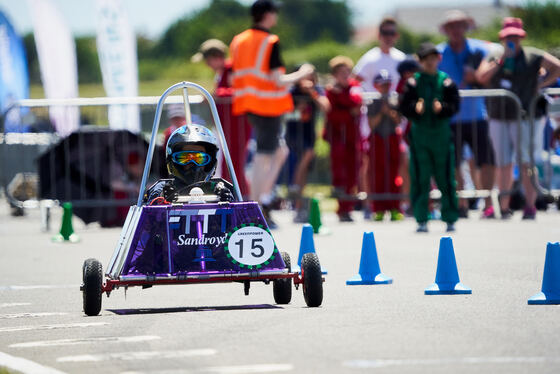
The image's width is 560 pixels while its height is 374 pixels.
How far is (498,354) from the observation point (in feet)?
21.6

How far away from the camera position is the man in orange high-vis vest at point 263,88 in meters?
16.4

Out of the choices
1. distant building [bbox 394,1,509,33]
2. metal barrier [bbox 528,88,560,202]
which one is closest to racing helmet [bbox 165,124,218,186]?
metal barrier [bbox 528,88,560,202]

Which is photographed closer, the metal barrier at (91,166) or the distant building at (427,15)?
the metal barrier at (91,166)

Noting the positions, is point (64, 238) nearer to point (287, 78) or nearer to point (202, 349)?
point (287, 78)

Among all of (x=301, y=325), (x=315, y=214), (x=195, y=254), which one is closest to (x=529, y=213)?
(x=315, y=214)

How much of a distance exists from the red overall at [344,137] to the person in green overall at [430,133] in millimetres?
2615

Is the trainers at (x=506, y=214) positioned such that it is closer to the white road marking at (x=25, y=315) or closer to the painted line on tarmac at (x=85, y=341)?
the white road marking at (x=25, y=315)

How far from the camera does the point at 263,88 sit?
1661 centimetres

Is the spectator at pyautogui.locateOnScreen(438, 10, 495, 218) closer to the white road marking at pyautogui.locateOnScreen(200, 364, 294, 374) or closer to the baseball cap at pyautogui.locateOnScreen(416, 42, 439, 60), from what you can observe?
the baseball cap at pyautogui.locateOnScreen(416, 42, 439, 60)

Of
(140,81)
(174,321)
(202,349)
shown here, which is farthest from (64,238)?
(140,81)

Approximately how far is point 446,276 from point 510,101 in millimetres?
8562

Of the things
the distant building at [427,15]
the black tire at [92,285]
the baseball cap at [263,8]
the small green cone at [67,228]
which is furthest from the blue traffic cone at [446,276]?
the distant building at [427,15]

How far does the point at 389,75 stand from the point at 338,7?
4975 inches

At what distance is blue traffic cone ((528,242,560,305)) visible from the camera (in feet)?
28.6
